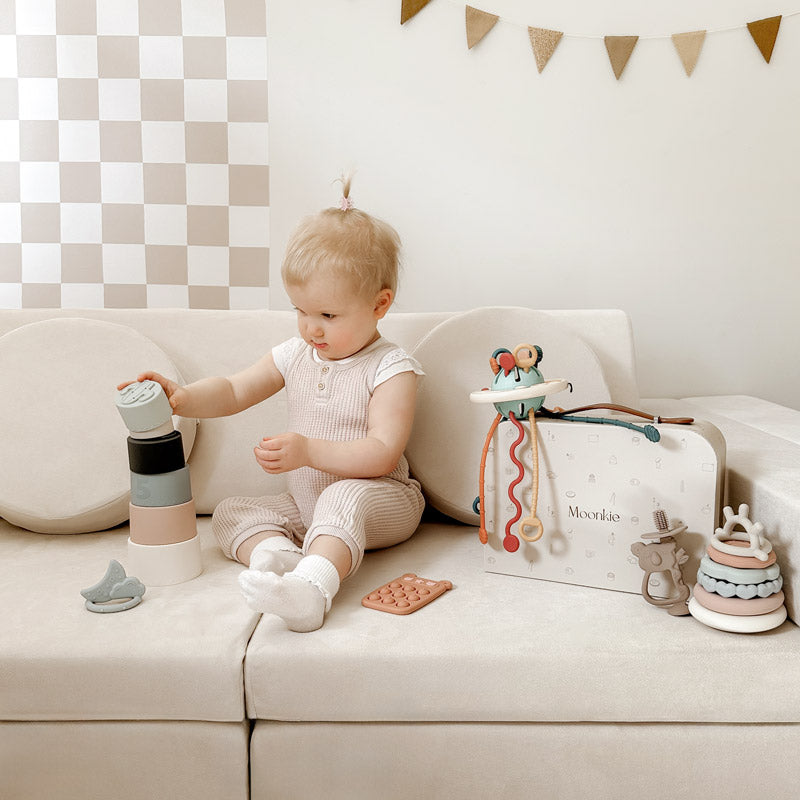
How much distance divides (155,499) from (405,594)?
41 centimetres

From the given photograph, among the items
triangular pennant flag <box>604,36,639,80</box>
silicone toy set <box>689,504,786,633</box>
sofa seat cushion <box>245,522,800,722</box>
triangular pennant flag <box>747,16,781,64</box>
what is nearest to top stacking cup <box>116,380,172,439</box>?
sofa seat cushion <box>245,522,800,722</box>

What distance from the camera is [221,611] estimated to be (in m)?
1.08

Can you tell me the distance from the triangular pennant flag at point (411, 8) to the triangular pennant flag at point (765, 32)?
0.75 metres

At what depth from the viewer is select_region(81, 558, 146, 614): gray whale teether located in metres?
1.08

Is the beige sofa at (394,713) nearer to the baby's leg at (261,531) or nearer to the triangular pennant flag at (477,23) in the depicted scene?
the baby's leg at (261,531)

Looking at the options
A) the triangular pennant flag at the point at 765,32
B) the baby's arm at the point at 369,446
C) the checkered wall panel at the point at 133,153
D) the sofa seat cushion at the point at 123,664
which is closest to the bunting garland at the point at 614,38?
the triangular pennant flag at the point at 765,32

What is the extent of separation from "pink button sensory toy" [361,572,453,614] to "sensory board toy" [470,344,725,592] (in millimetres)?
127

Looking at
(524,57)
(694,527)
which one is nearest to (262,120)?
(524,57)

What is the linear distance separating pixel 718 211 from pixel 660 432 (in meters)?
0.94

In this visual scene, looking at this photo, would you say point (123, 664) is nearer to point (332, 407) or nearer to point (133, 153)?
point (332, 407)

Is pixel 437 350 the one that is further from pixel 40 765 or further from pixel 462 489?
pixel 40 765

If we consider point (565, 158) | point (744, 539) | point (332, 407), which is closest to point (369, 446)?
point (332, 407)

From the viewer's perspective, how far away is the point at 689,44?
1776 mm

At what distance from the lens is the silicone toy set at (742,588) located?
1.01 meters
